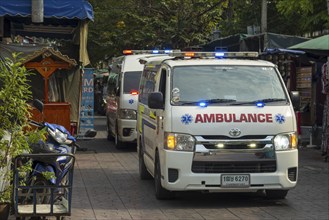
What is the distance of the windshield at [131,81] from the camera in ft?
58.6

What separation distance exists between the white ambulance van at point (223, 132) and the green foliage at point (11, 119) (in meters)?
2.42

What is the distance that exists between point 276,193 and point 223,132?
150cm

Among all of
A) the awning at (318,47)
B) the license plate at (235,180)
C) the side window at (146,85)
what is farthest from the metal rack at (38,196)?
the awning at (318,47)

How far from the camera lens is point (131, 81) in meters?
18.0

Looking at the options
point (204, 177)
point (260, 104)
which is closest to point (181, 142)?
point (204, 177)

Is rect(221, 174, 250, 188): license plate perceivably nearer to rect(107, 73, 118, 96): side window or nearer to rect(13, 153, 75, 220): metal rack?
rect(13, 153, 75, 220): metal rack

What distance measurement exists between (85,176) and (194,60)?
3.78m

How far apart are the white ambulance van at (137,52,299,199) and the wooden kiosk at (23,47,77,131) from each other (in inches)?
239

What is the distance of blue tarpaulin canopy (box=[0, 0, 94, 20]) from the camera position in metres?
15.2

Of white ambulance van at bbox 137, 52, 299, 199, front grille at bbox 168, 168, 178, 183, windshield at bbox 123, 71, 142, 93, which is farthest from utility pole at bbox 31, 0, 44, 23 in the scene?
front grille at bbox 168, 168, 178, 183

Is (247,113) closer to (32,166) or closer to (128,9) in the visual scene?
(32,166)

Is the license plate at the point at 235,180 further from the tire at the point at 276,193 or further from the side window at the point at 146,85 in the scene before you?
the side window at the point at 146,85

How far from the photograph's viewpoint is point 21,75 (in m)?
7.74

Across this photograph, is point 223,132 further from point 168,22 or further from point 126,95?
point 168,22
